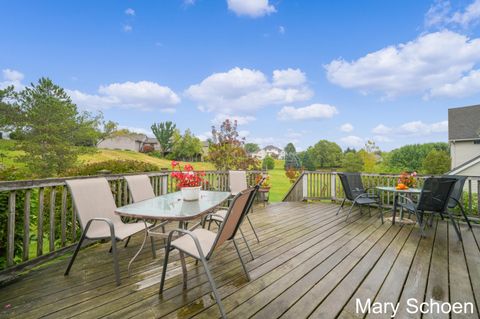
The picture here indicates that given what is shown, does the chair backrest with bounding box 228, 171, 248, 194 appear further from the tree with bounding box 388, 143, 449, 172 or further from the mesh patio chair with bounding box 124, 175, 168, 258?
the tree with bounding box 388, 143, 449, 172

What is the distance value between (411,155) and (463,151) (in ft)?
36.7

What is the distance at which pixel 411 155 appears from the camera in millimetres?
23672

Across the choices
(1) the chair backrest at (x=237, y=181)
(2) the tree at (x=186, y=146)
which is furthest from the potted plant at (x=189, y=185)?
(2) the tree at (x=186, y=146)

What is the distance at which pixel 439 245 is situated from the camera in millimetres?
3252

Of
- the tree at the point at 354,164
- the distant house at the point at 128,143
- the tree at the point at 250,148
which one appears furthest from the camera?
the distant house at the point at 128,143

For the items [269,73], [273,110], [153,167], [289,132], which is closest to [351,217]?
[153,167]

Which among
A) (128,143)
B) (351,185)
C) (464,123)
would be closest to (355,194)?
(351,185)

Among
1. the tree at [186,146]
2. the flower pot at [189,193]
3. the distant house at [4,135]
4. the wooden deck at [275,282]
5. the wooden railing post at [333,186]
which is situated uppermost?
the tree at [186,146]

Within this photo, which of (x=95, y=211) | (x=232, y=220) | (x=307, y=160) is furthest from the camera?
(x=307, y=160)

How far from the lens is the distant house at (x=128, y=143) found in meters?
38.9

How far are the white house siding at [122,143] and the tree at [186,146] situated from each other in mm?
8828

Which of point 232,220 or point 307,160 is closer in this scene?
point 232,220

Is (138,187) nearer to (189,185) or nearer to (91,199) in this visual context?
(91,199)

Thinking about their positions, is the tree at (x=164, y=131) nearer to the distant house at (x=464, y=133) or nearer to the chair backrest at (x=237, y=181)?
the distant house at (x=464, y=133)
